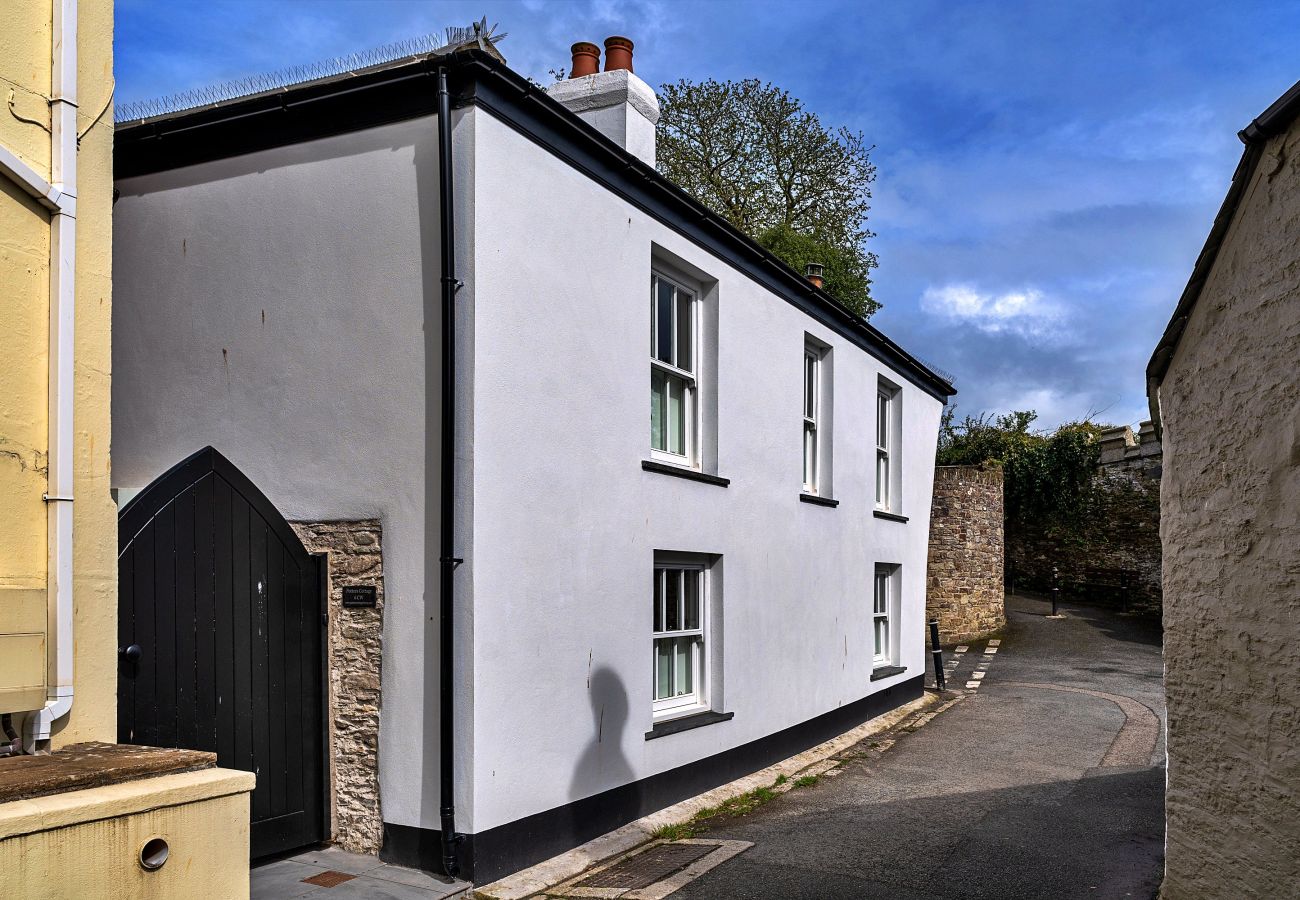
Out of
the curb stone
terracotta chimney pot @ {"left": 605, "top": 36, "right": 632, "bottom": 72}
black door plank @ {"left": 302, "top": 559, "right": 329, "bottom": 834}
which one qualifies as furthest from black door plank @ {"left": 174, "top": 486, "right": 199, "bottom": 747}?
terracotta chimney pot @ {"left": 605, "top": 36, "right": 632, "bottom": 72}

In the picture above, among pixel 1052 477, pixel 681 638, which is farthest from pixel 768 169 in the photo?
pixel 681 638

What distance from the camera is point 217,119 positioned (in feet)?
26.0

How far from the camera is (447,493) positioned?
7105 millimetres

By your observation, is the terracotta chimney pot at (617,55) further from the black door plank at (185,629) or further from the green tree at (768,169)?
the green tree at (768,169)

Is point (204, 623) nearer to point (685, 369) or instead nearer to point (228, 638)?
point (228, 638)

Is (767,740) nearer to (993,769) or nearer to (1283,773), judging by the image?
(993,769)

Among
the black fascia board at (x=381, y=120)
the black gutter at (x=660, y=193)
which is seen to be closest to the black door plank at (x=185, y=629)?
the black fascia board at (x=381, y=120)

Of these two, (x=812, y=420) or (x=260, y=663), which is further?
(x=812, y=420)

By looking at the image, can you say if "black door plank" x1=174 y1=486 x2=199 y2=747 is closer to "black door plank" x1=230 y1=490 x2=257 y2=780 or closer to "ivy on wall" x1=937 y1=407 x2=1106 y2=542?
"black door plank" x1=230 y1=490 x2=257 y2=780

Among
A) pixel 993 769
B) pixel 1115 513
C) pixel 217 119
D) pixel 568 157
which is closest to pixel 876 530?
pixel 993 769

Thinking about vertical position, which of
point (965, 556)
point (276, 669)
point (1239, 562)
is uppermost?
point (1239, 562)

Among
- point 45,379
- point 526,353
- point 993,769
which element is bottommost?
point 993,769

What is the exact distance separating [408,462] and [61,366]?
3.15 metres

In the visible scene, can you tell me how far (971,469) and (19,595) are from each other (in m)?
22.4
